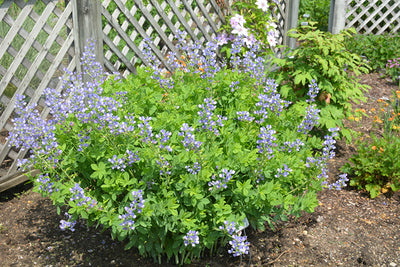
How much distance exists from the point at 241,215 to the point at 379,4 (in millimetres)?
5812

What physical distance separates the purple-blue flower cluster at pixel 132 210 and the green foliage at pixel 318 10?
19.0ft

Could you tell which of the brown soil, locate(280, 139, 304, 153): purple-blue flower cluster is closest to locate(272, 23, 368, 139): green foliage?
the brown soil

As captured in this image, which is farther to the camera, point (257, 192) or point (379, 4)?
point (379, 4)

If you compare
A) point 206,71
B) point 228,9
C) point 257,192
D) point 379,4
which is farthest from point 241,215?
point 379,4

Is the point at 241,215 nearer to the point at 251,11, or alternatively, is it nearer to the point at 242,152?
the point at 242,152

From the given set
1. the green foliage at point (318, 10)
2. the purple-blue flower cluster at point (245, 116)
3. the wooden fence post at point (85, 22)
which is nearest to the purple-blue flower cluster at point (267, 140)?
the purple-blue flower cluster at point (245, 116)

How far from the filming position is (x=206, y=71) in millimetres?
2672

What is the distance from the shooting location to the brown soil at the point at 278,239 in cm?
267

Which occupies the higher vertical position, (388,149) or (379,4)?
(379,4)

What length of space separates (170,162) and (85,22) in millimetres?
1743

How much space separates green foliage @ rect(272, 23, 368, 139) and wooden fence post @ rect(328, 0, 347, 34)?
231 centimetres

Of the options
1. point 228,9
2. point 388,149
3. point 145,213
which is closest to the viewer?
point 145,213

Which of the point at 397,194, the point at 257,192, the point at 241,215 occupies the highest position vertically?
the point at 397,194

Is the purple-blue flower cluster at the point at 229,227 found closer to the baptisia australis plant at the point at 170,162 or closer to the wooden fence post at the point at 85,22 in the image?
the baptisia australis plant at the point at 170,162
